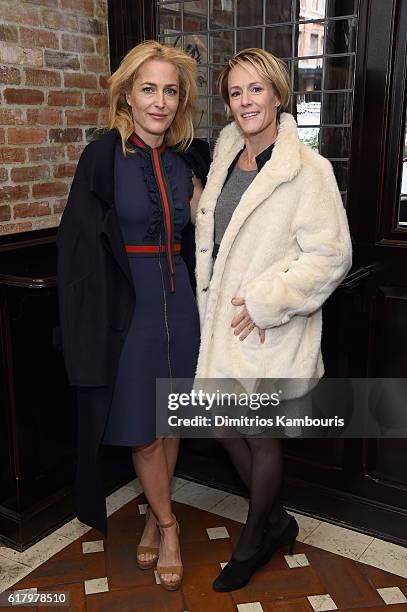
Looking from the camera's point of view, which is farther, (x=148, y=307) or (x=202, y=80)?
(x=202, y=80)

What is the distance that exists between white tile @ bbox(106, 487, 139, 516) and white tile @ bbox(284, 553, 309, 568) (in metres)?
0.77

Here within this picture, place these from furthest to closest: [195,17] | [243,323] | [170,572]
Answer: [195,17] < [170,572] < [243,323]

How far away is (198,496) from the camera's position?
115 inches

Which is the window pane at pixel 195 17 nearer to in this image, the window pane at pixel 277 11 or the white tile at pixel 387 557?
the window pane at pixel 277 11

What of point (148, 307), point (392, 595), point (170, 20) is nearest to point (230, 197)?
point (148, 307)

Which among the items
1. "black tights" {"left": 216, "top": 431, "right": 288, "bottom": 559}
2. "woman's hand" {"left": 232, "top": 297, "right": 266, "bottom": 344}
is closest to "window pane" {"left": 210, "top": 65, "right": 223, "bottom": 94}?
"woman's hand" {"left": 232, "top": 297, "right": 266, "bottom": 344}

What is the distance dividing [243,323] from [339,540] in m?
1.10

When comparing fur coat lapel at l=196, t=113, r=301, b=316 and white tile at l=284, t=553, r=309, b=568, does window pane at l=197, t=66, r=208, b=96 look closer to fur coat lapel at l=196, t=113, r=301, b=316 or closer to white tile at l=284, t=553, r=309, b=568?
fur coat lapel at l=196, t=113, r=301, b=316

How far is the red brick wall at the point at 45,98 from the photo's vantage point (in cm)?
241

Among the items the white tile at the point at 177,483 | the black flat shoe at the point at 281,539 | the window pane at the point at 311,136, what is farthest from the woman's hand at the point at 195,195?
the white tile at the point at 177,483

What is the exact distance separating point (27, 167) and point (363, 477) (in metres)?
1.84

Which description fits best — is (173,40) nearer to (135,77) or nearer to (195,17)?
(195,17)

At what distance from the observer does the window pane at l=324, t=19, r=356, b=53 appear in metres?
2.38

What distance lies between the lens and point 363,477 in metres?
2.68
